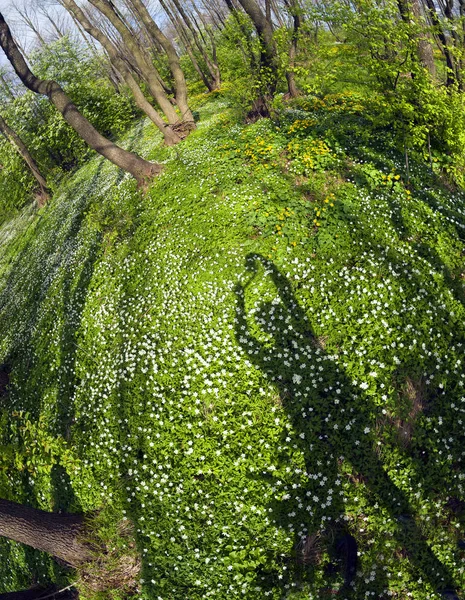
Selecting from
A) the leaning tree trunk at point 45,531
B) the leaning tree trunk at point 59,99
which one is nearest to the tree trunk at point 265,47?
the leaning tree trunk at point 59,99

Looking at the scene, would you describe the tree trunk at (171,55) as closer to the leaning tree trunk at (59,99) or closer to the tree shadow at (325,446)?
the leaning tree trunk at (59,99)

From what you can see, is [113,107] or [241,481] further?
[113,107]

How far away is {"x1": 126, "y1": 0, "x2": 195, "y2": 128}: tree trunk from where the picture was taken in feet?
39.9

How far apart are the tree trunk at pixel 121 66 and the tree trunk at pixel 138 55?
1.25 feet

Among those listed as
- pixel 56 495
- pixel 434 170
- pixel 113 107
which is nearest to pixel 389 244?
pixel 434 170

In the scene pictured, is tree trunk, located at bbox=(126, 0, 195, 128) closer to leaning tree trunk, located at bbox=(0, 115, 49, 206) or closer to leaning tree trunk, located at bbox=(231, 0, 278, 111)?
leaning tree trunk, located at bbox=(231, 0, 278, 111)

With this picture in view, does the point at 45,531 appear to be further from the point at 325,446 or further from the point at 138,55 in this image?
the point at 138,55

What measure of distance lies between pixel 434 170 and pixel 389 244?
10.3 ft

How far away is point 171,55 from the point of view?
12.3 meters

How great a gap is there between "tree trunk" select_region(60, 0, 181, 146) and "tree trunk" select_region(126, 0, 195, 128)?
3.25 ft

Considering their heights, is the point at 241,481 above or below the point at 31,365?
below

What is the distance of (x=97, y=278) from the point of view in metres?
9.50

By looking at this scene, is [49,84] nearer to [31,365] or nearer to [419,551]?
[31,365]

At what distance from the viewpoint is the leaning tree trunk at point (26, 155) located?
17391mm
